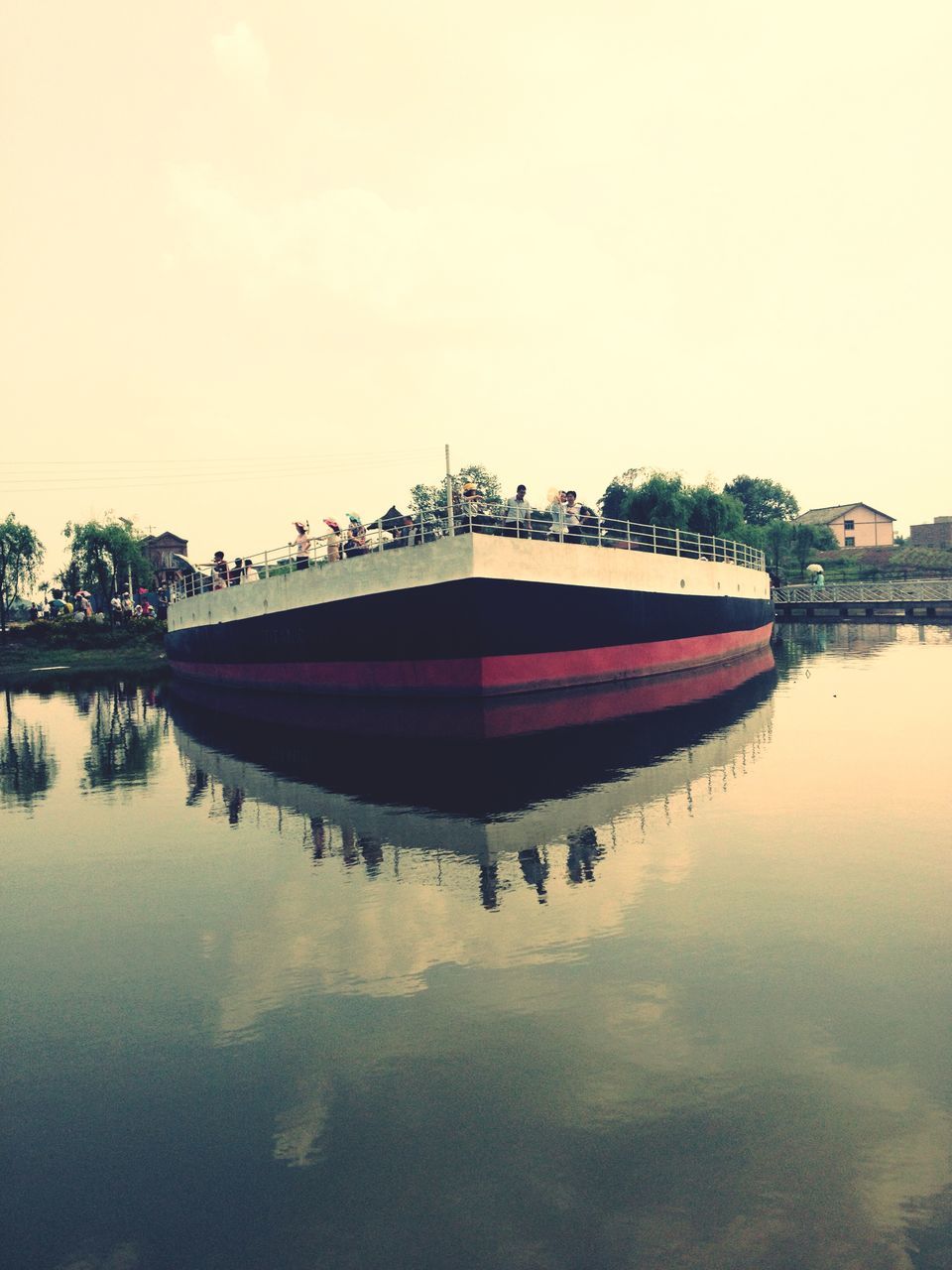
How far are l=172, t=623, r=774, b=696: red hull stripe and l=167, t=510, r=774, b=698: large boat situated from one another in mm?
39

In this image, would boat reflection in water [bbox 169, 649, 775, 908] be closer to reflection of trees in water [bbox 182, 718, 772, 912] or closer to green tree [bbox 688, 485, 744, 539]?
reflection of trees in water [bbox 182, 718, 772, 912]

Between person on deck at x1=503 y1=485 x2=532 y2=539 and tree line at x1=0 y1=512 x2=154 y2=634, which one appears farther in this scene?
tree line at x1=0 y1=512 x2=154 y2=634

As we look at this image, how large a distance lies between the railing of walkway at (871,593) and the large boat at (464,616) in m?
39.8

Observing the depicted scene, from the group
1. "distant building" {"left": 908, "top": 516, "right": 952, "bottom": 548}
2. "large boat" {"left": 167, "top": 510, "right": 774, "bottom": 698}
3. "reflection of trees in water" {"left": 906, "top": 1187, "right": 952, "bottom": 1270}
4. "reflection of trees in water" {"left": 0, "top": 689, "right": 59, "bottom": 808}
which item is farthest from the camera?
"distant building" {"left": 908, "top": 516, "right": 952, "bottom": 548}

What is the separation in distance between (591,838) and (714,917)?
2.62 m

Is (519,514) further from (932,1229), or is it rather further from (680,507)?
(680,507)

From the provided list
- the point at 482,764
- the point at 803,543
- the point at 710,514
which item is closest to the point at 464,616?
the point at 482,764

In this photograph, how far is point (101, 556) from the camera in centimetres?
8281

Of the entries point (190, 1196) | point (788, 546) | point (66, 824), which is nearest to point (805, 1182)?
point (190, 1196)

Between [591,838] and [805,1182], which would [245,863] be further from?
[805,1182]

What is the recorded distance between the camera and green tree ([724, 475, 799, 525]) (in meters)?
150

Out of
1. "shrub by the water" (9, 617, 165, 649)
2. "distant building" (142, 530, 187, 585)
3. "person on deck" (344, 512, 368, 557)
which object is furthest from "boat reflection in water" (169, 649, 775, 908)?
"distant building" (142, 530, 187, 585)

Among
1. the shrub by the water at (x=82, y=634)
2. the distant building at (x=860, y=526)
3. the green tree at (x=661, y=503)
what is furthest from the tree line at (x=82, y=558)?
the distant building at (x=860, y=526)

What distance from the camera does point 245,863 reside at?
9.38m
